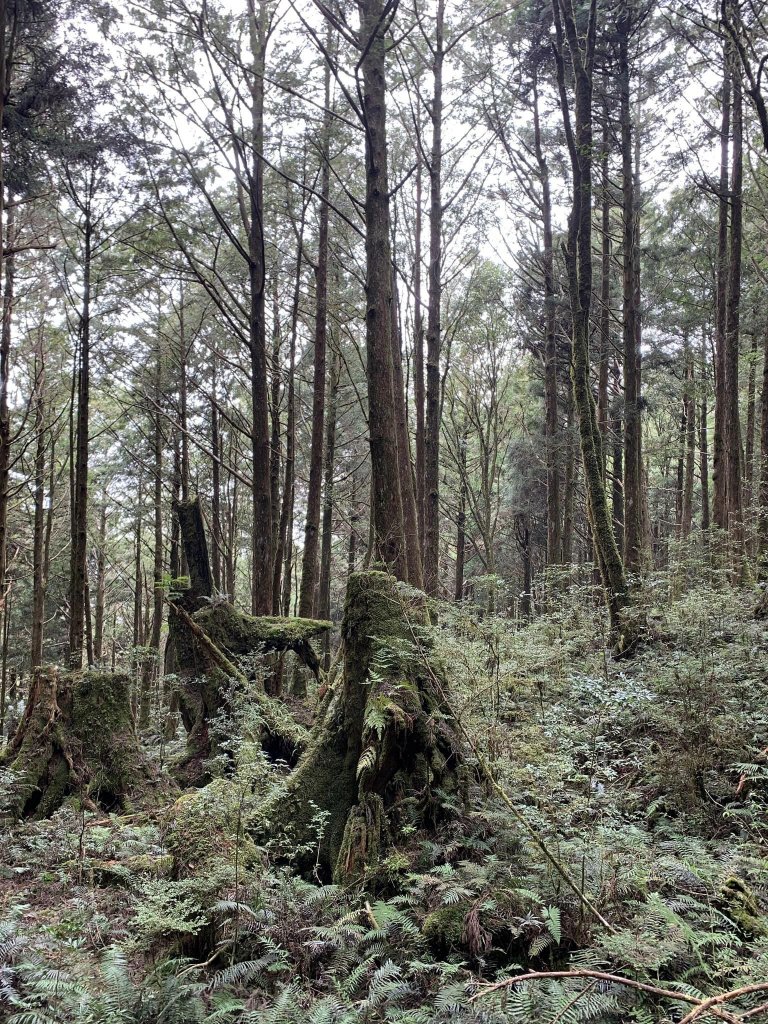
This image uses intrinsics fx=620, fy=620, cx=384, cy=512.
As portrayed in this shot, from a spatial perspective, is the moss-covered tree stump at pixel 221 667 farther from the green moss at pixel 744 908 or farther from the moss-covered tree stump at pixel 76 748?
the green moss at pixel 744 908

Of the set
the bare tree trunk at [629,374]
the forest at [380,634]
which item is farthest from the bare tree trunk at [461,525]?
the bare tree trunk at [629,374]

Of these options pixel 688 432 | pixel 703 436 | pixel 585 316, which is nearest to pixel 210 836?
pixel 585 316

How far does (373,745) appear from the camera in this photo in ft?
13.1

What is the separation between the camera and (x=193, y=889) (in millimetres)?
3328

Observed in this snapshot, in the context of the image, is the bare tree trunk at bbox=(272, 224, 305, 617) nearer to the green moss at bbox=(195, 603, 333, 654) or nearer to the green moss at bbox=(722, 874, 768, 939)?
the green moss at bbox=(195, 603, 333, 654)

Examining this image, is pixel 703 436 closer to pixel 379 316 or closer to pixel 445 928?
pixel 379 316

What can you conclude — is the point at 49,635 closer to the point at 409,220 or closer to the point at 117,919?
the point at 409,220

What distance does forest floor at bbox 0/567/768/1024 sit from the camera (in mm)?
2543

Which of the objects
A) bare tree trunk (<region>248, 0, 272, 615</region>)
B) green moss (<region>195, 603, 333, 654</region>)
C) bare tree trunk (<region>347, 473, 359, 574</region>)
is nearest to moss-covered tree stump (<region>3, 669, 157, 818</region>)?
green moss (<region>195, 603, 333, 654</region>)

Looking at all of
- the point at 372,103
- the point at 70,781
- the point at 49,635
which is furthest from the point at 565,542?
the point at 49,635

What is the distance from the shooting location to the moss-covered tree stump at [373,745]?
12.9 feet

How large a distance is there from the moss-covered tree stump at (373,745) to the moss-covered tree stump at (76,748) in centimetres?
289

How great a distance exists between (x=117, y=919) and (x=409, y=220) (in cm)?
1764

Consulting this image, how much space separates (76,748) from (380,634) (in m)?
3.89
